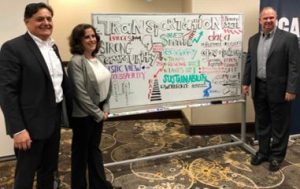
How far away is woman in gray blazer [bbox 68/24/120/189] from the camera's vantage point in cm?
218

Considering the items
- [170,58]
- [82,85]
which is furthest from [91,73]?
[170,58]

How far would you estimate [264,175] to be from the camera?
2947 mm

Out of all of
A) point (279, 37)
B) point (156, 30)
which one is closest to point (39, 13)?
point (156, 30)

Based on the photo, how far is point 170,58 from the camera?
10.1 feet

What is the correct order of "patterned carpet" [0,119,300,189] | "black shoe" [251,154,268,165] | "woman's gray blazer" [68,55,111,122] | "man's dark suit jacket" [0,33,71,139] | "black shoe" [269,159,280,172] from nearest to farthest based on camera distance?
"man's dark suit jacket" [0,33,71,139] → "woman's gray blazer" [68,55,111,122] → "patterned carpet" [0,119,300,189] → "black shoe" [269,159,280,172] → "black shoe" [251,154,268,165]

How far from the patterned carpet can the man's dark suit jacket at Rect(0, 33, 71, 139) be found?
1090 millimetres

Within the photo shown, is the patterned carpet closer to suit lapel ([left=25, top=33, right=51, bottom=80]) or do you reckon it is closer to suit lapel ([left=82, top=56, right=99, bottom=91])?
suit lapel ([left=82, top=56, right=99, bottom=91])

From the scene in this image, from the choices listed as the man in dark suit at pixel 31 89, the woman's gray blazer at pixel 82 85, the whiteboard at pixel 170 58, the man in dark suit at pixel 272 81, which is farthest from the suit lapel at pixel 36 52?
the man in dark suit at pixel 272 81

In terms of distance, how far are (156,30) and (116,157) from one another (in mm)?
1467

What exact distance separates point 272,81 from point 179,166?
4.14ft

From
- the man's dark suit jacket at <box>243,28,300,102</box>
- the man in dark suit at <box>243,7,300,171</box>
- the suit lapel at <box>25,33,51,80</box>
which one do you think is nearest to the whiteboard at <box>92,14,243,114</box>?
the man in dark suit at <box>243,7,300,171</box>

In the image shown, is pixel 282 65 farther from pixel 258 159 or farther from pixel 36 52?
pixel 36 52

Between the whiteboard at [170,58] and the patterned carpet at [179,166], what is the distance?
24.3 inches

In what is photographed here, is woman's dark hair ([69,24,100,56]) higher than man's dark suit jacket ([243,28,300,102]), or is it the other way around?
woman's dark hair ([69,24,100,56])
